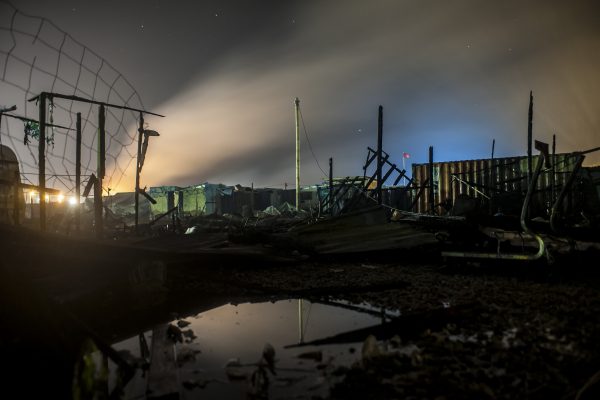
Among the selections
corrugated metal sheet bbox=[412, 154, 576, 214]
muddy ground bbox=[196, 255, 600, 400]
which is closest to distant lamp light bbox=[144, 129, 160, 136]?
muddy ground bbox=[196, 255, 600, 400]

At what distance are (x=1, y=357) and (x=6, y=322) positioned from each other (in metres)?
0.16

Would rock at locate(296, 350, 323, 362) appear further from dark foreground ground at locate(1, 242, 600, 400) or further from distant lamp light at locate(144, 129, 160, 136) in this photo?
distant lamp light at locate(144, 129, 160, 136)

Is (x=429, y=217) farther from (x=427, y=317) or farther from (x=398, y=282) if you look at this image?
(x=427, y=317)

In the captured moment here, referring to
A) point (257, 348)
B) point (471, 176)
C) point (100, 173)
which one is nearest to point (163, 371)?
point (257, 348)

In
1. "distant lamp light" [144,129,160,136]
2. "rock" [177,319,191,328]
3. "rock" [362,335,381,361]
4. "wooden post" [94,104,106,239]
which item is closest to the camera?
"rock" [362,335,381,361]

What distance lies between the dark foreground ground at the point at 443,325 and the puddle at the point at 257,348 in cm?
19

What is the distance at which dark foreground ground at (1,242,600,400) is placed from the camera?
6.17 feet

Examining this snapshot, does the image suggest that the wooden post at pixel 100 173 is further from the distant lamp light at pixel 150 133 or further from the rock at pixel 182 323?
the rock at pixel 182 323

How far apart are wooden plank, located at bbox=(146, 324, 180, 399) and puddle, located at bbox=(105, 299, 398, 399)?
0.08 feet

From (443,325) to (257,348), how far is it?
163 centimetres

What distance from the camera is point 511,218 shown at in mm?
6164

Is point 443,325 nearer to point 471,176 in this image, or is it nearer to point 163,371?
point 163,371

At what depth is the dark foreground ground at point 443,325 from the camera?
188 centimetres

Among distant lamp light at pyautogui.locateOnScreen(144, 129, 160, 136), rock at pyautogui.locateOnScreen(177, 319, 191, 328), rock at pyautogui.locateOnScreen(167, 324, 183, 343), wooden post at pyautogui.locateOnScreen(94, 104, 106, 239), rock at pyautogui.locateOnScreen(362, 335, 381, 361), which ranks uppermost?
distant lamp light at pyautogui.locateOnScreen(144, 129, 160, 136)
